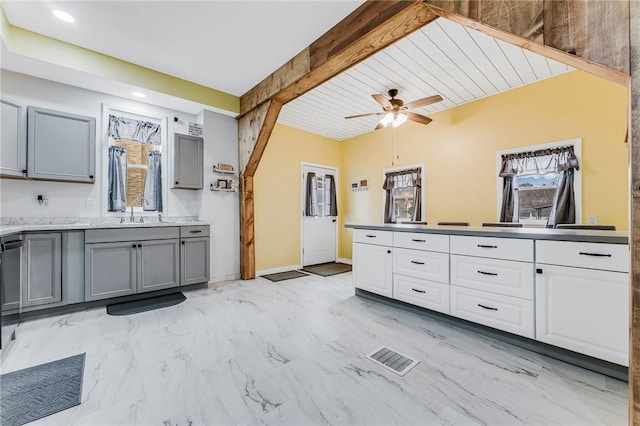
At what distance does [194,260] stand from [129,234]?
86 centimetres

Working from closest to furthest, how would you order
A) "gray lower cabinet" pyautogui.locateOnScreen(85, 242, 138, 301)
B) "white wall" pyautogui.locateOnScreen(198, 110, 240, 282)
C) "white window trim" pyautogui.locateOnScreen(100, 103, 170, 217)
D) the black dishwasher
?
the black dishwasher < "gray lower cabinet" pyautogui.locateOnScreen(85, 242, 138, 301) < "white window trim" pyautogui.locateOnScreen(100, 103, 170, 217) < "white wall" pyautogui.locateOnScreen(198, 110, 240, 282)

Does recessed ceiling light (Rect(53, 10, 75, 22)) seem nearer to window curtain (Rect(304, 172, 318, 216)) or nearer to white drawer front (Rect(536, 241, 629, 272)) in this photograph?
window curtain (Rect(304, 172, 318, 216))

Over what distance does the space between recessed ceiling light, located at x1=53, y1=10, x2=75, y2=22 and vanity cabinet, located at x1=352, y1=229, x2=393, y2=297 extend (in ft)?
12.1

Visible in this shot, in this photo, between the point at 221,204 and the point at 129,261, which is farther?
the point at 221,204

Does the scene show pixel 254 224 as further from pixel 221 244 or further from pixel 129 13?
pixel 129 13

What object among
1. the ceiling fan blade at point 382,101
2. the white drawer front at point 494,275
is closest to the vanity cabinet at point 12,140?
the ceiling fan blade at point 382,101

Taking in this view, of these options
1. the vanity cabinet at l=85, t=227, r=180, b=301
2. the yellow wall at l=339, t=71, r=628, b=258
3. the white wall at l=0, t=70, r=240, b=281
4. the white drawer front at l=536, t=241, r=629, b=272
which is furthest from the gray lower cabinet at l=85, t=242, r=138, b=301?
the white drawer front at l=536, t=241, r=629, b=272

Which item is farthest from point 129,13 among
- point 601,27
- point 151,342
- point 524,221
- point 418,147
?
point 524,221

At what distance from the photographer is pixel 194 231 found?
3771mm

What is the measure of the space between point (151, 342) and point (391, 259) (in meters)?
2.49

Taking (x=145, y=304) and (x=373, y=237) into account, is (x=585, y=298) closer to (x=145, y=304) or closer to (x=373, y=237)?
(x=373, y=237)

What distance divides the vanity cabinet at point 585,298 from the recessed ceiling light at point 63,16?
181 inches

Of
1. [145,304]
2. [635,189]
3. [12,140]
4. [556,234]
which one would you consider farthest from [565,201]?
[12,140]

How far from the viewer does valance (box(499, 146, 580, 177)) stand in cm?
337
